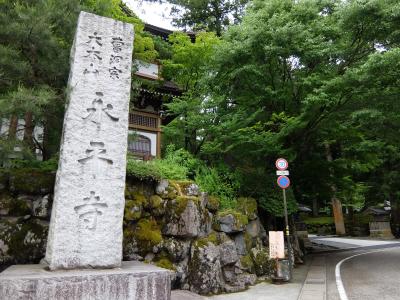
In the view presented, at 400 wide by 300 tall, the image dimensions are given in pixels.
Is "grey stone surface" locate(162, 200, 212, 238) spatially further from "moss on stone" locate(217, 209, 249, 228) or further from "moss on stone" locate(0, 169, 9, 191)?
"moss on stone" locate(0, 169, 9, 191)

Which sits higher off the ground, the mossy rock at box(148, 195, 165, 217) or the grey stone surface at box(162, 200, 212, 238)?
the mossy rock at box(148, 195, 165, 217)

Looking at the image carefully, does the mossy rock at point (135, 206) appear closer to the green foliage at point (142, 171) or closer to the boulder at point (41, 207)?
the green foliage at point (142, 171)

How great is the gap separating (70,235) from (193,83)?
12.5m

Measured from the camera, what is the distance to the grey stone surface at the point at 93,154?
232 inches

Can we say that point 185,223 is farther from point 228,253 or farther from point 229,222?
point 229,222

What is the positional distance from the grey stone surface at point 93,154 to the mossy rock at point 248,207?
6.51 meters

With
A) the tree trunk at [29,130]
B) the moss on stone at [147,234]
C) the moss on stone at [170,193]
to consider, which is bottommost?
the moss on stone at [147,234]

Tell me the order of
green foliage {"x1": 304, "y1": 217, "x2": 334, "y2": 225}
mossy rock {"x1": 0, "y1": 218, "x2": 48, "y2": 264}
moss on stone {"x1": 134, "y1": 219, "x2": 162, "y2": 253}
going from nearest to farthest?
mossy rock {"x1": 0, "y1": 218, "x2": 48, "y2": 264}
moss on stone {"x1": 134, "y1": 219, "x2": 162, "y2": 253}
green foliage {"x1": 304, "y1": 217, "x2": 334, "y2": 225}

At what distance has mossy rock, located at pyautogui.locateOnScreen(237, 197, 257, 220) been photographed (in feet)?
39.9

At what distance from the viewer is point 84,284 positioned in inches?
201

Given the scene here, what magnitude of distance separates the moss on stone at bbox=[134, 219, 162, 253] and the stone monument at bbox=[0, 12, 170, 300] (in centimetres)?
270

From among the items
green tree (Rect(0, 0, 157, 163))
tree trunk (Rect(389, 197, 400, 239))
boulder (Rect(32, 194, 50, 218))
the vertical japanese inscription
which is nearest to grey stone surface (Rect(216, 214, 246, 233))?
boulder (Rect(32, 194, 50, 218))

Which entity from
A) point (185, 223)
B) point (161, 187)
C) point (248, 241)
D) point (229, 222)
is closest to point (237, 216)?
point (229, 222)

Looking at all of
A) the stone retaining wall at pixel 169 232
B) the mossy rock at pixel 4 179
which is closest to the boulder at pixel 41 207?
the stone retaining wall at pixel 169 232
